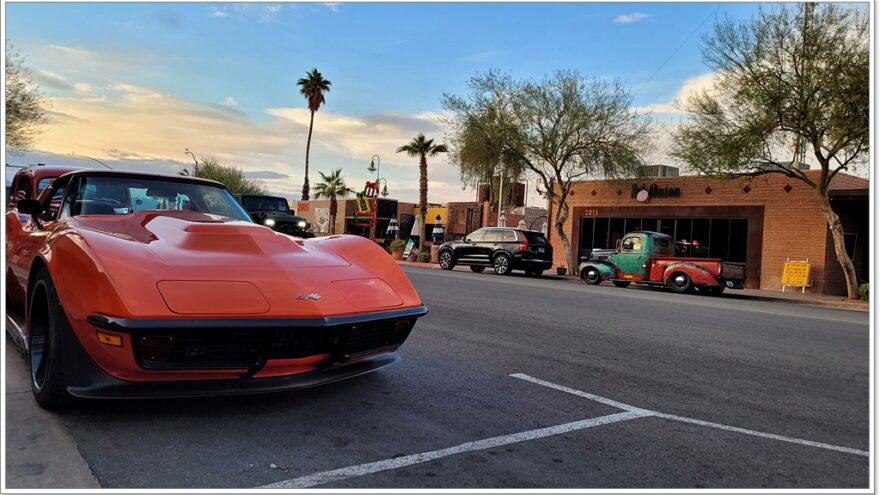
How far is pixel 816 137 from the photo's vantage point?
17.8m

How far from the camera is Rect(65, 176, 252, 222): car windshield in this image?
455 centimetres

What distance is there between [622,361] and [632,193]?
22554mm

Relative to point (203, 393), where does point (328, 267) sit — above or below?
above

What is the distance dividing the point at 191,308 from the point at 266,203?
1485 centimetres

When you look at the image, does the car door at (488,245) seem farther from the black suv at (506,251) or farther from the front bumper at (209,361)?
the front bumper at (209,361)

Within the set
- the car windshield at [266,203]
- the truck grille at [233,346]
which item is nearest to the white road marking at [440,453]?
the truck grille at [233,346]

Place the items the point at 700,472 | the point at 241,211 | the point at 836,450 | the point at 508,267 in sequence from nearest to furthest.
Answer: the point at 700,472
the point at 836,450
the point at 241,211
the point at 508,267

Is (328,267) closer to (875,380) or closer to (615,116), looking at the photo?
(875,380)

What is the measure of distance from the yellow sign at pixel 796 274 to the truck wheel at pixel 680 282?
18.0 feet

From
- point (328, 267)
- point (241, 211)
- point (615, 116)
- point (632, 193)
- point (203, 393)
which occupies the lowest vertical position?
point (203, 393)

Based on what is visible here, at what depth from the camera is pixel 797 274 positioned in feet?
68.8

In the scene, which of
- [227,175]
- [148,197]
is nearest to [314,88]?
[227,175]

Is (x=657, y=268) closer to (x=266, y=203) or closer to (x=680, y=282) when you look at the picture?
(x=680, y=282)

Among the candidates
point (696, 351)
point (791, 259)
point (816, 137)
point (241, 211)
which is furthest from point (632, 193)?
point (241, 211)
